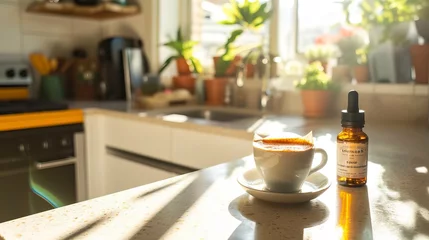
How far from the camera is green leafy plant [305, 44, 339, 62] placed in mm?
2096

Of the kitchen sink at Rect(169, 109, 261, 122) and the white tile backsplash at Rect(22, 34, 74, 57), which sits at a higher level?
the white tile backsplash at Rect(22, 34, 74, 57)

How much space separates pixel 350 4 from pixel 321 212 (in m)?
1.52

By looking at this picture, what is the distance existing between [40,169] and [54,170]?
71mm

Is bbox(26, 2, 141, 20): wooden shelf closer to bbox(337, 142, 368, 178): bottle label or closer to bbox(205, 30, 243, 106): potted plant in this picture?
bbox(205, 30, 243, 106): potted plant

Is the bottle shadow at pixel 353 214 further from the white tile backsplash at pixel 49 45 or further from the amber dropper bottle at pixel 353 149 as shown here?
the white tile backsplash at pixel 49 45

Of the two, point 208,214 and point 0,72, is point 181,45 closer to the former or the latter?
point 0,72

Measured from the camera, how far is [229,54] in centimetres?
241

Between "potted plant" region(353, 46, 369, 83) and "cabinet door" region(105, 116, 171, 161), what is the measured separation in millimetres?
864

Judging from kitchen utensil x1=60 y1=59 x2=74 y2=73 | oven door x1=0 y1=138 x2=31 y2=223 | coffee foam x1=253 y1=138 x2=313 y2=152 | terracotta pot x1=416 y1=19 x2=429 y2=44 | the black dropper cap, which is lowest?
oven door x1=0 y1=138 x2=31 y2=223

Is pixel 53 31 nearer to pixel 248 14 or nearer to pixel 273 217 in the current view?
pixel 248 14

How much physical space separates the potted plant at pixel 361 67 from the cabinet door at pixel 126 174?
0.93 m

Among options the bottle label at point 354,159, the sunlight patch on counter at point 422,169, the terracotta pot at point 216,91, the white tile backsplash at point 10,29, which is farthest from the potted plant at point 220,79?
the bottle label at point 354,159

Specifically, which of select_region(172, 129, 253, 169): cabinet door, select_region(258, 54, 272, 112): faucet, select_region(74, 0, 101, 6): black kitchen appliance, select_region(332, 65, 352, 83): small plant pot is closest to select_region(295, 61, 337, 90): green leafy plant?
select_region(332, 65, 352, 83): small plant pot

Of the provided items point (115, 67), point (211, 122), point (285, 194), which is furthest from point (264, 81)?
point (285, 194)
